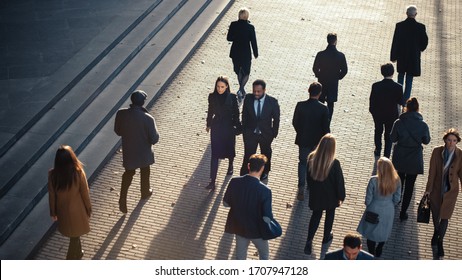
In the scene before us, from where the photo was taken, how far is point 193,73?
14.1 m

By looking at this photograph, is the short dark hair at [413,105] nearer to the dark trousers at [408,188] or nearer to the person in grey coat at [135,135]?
the dark trousers at [408,188]

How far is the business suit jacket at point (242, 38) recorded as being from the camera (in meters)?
12.6

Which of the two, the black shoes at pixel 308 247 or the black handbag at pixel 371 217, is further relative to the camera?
the black shoes at pixel 308 247

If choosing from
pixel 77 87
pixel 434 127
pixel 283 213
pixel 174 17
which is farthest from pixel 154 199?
Result: pixel 174 17

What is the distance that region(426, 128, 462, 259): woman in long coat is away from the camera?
8.62 m

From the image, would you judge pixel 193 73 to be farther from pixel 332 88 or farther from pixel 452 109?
pixel 452 109

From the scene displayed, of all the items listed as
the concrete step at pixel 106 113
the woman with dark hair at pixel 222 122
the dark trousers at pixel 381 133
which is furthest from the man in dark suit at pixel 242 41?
the dark trousers at pixel 381 133

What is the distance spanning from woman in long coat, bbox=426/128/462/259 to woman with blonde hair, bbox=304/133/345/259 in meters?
1.29

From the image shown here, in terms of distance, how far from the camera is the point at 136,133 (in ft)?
31.3

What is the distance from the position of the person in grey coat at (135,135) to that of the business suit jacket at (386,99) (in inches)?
136

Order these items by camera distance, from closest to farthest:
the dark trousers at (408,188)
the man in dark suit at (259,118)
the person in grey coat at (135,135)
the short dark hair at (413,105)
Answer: the short dark hair at (413,105), the person in grey coat at (135,135), the dark trousers at (408,188), the man in dark suit at (259,118)

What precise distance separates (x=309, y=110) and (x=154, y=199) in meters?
2.66

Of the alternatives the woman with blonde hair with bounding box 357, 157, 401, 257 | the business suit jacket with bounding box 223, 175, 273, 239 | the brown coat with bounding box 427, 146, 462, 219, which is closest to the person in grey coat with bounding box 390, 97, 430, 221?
the brown coat with bounding box 427, 146, 462, 219

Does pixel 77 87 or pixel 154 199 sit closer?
pixel 154 199
